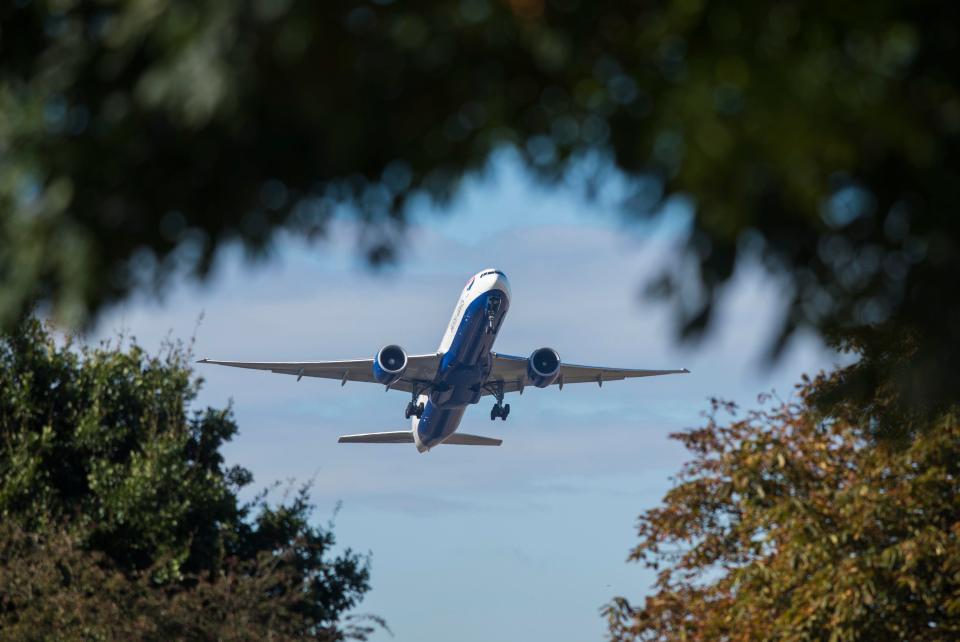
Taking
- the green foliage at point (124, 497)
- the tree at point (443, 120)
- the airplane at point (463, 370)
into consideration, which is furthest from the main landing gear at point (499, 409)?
the tree at point (443, 120)

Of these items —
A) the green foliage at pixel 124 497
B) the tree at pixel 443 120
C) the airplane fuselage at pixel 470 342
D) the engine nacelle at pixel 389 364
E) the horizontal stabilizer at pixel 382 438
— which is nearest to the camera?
the tree at pixel 443 120

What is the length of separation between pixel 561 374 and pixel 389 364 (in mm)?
6264

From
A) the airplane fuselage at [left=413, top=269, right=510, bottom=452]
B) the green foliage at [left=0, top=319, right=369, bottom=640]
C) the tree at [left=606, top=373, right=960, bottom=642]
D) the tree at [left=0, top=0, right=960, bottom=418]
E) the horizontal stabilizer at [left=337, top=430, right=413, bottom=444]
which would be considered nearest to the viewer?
the tree at [left=0, top=0, right=960, bottom=418]

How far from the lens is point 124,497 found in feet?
87.4

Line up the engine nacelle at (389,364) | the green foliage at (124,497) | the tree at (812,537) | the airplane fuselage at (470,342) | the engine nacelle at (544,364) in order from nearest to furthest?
the tree at (812,537) → the green foliage at (124,497) → the airplane fuselage at (470,342) → the engine nacelle at (389,364) → the engine nacelle at (544,364)

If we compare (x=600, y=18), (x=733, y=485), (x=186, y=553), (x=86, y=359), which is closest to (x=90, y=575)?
(x=186, y=553)

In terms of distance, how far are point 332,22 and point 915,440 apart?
1529 cm

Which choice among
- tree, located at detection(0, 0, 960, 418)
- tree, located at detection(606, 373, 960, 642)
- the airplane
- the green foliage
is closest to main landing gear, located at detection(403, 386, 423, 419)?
the airplane

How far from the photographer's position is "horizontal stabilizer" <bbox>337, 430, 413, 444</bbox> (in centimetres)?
4728

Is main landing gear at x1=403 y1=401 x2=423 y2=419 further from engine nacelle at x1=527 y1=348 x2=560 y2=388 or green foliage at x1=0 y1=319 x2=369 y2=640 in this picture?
green foliage at x1=0 y1=319 x2=369 y2=640

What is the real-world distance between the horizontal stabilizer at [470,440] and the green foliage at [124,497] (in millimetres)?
17008

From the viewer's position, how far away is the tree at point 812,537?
55.3ft

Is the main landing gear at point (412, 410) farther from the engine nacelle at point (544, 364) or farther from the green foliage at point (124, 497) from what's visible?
the green foliage at point (124, 497)

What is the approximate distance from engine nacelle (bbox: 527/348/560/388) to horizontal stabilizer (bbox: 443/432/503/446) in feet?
35.0
